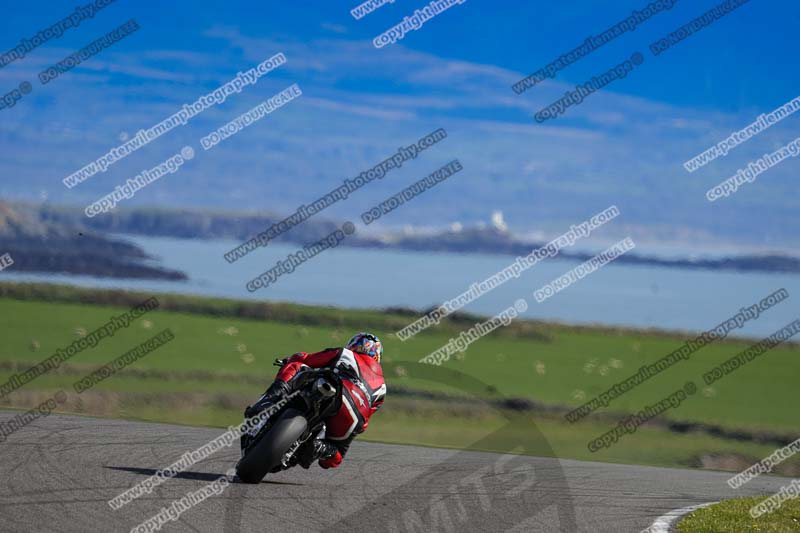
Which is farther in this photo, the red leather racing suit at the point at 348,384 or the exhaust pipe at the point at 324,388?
the red leather racing suit at the point at 348,384

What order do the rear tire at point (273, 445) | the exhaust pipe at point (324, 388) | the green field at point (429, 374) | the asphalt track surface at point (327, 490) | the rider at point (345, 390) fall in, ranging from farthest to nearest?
the green field at point (429, 374) → the rider at point (345, 390) → the exhaust pipe at point (324, 388) → the rear tire at point (273, 445) → the asphalt track surface at point (327, 490)

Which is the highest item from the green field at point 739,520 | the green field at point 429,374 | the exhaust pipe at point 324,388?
the exhaust pipe at point 324,388

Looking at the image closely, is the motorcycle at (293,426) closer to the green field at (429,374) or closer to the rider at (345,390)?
the rider at (345,390)

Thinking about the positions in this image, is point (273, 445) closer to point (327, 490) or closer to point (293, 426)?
point (293, 426)

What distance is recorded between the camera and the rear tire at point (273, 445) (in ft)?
32.9

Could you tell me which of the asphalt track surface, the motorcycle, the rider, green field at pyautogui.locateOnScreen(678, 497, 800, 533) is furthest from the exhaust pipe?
green field at pyautogui.locateOnScreen(678, 497, 800, 533)

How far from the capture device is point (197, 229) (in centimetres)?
3494

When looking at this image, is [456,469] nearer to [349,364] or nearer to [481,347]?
[349,364]

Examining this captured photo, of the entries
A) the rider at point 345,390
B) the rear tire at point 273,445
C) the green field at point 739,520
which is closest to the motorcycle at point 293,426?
the rear tire at point 273,445

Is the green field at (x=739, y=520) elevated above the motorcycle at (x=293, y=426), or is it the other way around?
the motorcycle at (x=293, y=426)

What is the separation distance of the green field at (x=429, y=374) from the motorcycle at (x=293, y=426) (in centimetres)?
1134

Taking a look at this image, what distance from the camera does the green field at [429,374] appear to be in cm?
2578

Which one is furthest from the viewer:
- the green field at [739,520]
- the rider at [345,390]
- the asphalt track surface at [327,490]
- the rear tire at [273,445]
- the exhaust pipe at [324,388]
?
the rider at [345,390]

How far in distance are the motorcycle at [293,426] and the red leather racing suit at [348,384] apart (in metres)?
0.13
